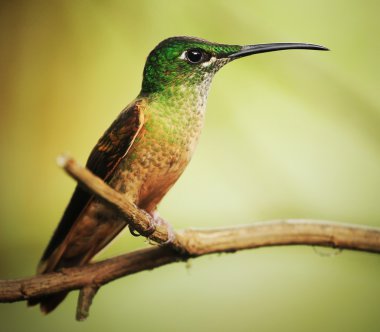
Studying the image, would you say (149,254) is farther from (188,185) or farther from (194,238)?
(188,185)

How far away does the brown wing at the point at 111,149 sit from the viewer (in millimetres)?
1068

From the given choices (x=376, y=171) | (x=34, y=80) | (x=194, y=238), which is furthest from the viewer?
(x=376, y=171)

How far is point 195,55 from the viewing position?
3.67 feet

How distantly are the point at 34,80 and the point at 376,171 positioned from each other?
3.58 feet

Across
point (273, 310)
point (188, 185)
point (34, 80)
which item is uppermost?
point (34, 80)

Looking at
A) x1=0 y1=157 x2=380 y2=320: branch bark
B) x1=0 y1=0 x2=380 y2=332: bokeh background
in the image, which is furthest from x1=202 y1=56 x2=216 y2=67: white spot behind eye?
A: x1=0 y1=157 x2=380 y2=320: branch bark

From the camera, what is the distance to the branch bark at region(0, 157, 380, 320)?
1.12 metres

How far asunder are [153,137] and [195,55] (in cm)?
23

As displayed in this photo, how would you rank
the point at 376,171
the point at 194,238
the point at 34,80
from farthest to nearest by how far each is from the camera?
1. the point at 376,171
2. the point at 34,80
3. the point at 194,238

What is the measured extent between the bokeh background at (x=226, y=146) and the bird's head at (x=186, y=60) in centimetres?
21

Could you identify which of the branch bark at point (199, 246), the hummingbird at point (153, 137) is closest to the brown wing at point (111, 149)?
the hummingbird at point (153, 137)

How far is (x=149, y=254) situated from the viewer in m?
1.15

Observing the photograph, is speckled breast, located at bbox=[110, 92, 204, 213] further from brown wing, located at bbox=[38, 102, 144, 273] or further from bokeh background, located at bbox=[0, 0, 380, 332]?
bokeh background, located at bbox=[0, 0, 380, 332]

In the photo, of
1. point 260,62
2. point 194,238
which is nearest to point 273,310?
point 194,238
